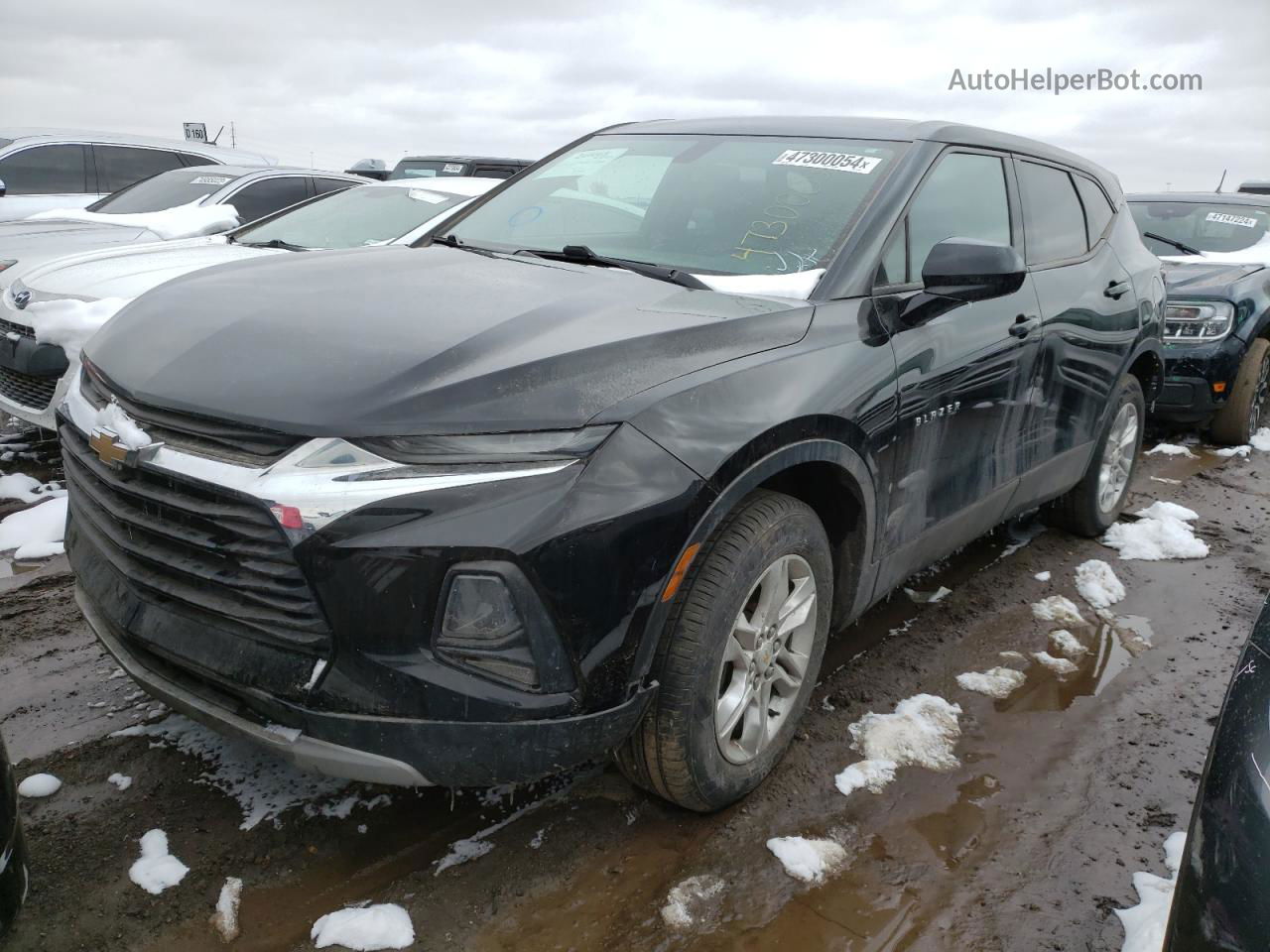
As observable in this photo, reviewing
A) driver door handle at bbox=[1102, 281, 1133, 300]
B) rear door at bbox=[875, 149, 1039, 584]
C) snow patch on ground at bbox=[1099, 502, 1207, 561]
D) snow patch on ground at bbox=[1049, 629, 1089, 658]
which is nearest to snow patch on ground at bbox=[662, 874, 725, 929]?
rear door at bbox=[875, 149, 1039, 584]

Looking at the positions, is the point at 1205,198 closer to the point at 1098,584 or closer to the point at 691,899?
the point at 1098,584

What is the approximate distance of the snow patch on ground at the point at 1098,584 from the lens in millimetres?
4086

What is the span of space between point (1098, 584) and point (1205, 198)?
5492mm

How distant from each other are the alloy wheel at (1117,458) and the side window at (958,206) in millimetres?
1458

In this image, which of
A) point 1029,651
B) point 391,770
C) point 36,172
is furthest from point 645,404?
point 36,172

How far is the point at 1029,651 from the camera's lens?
141 inches

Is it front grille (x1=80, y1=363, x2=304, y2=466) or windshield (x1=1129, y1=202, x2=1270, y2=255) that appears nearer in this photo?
front grille (x1=80, y1=363, x2=304, y2=466)

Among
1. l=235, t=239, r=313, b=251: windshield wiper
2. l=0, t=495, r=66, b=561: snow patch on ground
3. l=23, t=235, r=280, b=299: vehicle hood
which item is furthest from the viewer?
l=235, t=239, r=313, b=251: windshield wiper

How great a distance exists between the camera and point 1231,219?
779 cm

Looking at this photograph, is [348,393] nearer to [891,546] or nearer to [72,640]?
[891,546]

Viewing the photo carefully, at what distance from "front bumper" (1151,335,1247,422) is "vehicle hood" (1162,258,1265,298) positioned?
0.36m

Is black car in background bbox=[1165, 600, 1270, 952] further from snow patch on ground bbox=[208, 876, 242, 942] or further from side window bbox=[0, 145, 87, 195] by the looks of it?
side window bbox=[0, 145, 87, 195]

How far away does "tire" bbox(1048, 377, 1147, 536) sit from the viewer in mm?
→ 4391

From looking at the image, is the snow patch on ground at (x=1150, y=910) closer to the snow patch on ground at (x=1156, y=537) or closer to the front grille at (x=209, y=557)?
the front grille at (x=209, y=557)
